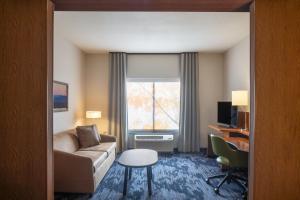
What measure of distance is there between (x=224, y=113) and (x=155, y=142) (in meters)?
1.77

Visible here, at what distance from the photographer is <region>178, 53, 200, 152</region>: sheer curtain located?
520 centimetres

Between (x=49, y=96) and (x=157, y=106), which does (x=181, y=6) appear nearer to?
(x=49, y=96)

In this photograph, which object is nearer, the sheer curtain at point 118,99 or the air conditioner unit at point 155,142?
the air conditioner unit at point 155,142

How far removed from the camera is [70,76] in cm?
437

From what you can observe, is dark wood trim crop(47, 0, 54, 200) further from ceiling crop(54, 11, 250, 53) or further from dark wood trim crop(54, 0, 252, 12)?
ceiling crop(54, 11, 250, 53)

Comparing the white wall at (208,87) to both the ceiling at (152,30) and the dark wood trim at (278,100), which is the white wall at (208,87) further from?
the dark wood trim at (278,100)

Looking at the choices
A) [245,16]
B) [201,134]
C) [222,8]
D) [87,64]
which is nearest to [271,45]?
[222,8]

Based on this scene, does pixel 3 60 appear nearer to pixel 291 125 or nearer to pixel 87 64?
pixel 291 125

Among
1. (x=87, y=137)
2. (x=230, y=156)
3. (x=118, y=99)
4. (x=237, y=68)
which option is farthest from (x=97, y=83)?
(x=230, y=156)

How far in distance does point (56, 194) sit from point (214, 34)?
146 inches

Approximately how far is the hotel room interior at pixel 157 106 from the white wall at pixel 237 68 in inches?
1.6

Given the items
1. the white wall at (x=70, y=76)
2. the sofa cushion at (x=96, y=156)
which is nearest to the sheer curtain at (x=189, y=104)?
the sofa cushion at (x=96, y=156)

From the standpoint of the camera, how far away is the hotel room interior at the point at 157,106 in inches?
60.6

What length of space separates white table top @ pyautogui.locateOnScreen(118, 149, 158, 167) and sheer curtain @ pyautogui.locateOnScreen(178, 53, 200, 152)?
1.97 metres
